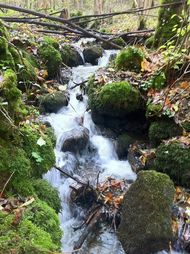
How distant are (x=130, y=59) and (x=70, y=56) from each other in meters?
4.22

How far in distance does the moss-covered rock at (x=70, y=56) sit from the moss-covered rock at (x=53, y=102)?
328 centimetres

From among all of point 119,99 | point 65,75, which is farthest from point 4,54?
point 65,75

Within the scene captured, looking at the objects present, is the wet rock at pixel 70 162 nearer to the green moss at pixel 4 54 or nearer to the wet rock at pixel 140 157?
the wet rock at pixel 140 157

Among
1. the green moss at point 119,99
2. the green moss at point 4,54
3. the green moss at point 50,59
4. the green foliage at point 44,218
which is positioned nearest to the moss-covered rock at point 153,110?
the green moss at point 119,99

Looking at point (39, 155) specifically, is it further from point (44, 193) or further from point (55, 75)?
Result: point (55, 75)

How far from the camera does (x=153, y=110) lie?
6.66 m

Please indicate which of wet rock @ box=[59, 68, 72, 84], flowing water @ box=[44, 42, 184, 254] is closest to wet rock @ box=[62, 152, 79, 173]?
flowing water @ box=[44, 42, 184, 254]

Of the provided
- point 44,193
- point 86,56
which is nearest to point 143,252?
point 44,193

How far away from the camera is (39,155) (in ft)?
12.7

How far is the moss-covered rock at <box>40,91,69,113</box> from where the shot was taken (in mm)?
8047

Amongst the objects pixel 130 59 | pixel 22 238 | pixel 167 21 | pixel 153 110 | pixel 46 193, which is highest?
pixel 167 21

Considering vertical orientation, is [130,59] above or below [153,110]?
above

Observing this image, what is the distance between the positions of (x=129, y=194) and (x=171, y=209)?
0.64 metres

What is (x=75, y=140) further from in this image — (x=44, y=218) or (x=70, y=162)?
(x=44, y=218)
